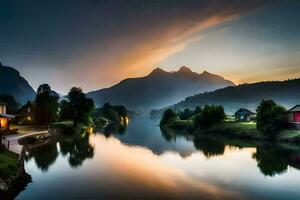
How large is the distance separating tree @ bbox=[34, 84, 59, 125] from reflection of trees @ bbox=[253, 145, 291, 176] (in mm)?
62543

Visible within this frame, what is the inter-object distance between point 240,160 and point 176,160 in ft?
33.1

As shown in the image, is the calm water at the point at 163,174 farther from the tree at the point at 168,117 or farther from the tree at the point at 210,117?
the tree at the point at 168,117

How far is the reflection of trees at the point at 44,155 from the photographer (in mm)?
49800

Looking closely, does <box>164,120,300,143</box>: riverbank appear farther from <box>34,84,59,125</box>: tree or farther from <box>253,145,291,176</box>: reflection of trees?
<box>34,84,59,125</box>: tree

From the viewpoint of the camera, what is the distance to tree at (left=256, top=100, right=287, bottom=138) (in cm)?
9000

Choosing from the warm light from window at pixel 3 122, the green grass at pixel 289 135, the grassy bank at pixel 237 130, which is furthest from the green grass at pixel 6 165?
the grassy bank at pixel 237 130

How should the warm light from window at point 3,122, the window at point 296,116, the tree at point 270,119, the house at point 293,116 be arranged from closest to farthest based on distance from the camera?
the warm light from window at point 3,122, the tree at point 270,119, the house at point 293,116, the window at point 296,116

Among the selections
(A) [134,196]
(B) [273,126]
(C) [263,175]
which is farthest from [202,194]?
(B) [273,126]

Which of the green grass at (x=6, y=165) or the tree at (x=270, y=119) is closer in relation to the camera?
the green grass at (x=6, y=165)

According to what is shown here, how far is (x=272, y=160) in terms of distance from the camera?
56.0m

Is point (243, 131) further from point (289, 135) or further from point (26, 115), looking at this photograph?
point (26, 115)

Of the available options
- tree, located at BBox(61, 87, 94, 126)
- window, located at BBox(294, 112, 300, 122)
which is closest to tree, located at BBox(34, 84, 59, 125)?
tree, located at BBox(61, 87, 94, 126)

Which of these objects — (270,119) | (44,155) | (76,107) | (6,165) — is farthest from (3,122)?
(270,119)

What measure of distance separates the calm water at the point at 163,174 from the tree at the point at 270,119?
22.6m
